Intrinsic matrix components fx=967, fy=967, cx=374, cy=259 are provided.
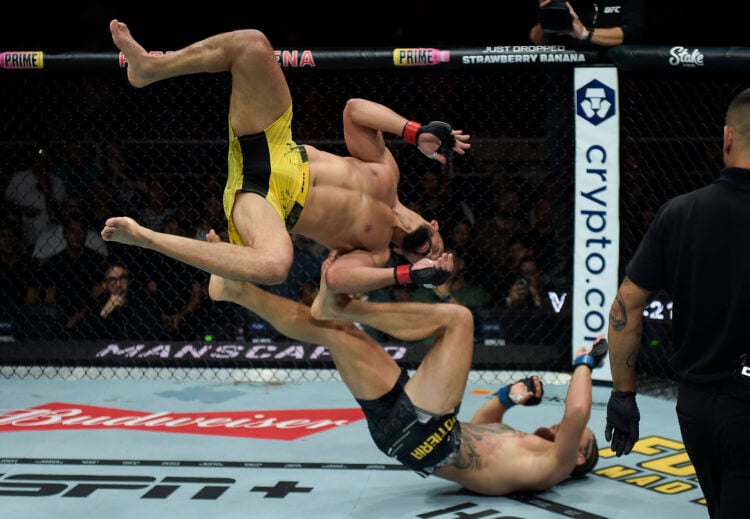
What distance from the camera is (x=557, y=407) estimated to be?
15.0 ft

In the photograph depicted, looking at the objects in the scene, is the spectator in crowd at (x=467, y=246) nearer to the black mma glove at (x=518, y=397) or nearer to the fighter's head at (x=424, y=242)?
the black mma glove at (x=518, y=397)

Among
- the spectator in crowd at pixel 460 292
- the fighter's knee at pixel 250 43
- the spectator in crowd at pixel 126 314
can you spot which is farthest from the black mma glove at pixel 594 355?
the spectator in crowd at pixel 126 314

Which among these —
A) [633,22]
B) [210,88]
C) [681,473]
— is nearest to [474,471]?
[681,473]

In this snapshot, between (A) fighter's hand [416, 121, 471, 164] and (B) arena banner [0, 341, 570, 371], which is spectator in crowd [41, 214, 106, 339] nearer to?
(B) arena banner [0, 341, 570, 371]

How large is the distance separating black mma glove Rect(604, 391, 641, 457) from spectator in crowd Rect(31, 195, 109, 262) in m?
3.93

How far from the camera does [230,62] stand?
3188 millimetres

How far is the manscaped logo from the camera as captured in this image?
421 centimetres

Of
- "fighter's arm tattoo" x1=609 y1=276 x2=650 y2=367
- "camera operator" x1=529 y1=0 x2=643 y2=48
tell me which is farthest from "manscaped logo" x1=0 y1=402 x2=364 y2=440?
"fighter's arm tattoo" x1=609 y1=276 x2=650 y2=367

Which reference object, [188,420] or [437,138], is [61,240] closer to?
[188,420]

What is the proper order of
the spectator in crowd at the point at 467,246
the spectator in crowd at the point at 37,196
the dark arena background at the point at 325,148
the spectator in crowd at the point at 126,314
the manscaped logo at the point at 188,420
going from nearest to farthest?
the manscaped logo at the point at 188,420
the dark arena background at the point at 325,148
the spectator in crowd at the point at 126,314
the spectator in crowd at the point at 467,246
the spectator in crowd at the point at 37,196

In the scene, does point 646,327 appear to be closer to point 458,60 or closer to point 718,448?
point 458,60

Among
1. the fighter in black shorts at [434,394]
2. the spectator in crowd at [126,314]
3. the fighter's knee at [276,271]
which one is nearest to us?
the fighter's knee at [276,271]

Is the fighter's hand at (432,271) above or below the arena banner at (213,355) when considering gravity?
above

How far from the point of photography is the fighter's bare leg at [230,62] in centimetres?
316
